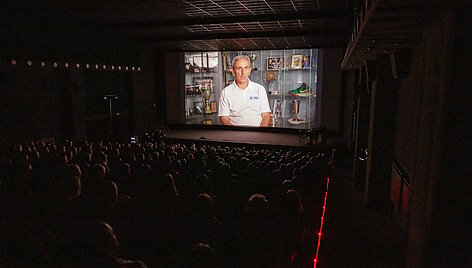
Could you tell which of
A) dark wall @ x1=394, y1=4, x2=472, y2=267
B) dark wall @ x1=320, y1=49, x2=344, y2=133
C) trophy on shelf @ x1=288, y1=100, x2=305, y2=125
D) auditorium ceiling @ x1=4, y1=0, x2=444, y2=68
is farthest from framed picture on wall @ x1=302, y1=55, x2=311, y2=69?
dark wall @ x1=394, y1=4, x2=472, y2=267

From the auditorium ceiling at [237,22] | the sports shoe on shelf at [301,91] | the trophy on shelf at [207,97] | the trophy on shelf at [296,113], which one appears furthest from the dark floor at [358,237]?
the trophy on shelf at [207,97]

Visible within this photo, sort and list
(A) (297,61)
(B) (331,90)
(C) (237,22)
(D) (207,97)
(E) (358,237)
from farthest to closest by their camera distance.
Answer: (D) (207,97)
(A) (297,61)
(B) (331,90)
(C) (237,22)
(E) (358,237)

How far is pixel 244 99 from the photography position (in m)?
17.7

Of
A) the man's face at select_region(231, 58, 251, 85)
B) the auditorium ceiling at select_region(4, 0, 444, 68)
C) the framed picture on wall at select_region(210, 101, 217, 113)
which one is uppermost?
the auditorium ceiling at select_region(4, 0, 444, 68)

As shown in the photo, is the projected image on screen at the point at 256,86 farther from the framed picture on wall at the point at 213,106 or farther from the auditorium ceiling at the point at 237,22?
the auditorium ceiling at the point at 237,22

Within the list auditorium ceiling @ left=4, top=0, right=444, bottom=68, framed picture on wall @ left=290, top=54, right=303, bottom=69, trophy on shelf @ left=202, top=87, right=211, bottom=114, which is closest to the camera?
auditorium ceiling @ left=4, top=0, right=444, bottom=68

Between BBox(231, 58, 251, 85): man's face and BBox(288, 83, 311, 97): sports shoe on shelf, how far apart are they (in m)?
2.54

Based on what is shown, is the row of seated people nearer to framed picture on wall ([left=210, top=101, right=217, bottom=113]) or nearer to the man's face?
the man's face

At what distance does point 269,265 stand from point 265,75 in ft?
48.9

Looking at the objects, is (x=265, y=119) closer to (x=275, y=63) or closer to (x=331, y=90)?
(x=275, y=63)

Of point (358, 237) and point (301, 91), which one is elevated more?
point (301, 91)

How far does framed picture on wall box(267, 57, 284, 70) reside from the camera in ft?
56.3

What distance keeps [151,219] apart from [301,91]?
1415 cm

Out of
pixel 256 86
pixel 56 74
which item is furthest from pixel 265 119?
pixel 56 74
